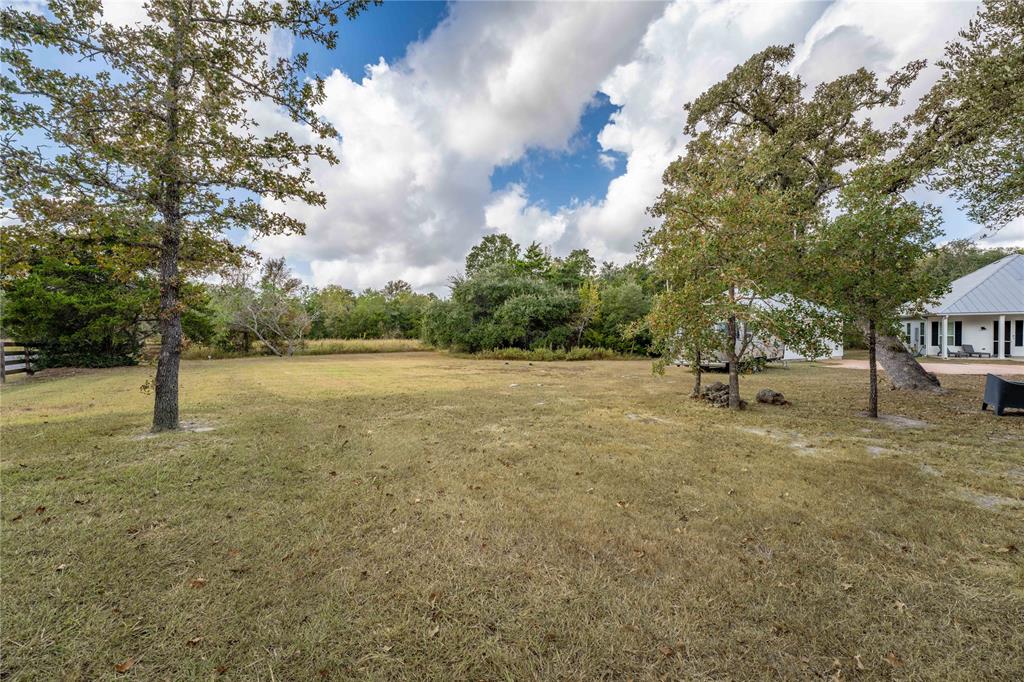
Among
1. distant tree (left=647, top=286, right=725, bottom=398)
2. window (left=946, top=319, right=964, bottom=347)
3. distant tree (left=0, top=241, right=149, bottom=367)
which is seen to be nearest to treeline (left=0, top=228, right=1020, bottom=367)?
distant tree (left=0, top=241, right=149, bottom=367)

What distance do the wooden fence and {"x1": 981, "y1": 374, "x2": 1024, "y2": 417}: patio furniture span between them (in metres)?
24.4

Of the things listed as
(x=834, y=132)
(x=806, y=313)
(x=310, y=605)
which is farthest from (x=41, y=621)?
(x=834, y=132)

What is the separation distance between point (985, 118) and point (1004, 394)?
5705 mm

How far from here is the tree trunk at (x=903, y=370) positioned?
10141mm

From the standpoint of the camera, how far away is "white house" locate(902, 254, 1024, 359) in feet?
62.8

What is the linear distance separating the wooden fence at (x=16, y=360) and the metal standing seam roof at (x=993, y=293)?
35.8 meters

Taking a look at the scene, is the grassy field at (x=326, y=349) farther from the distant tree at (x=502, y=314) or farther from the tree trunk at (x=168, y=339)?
the tree trunk at (x=168, y=339)

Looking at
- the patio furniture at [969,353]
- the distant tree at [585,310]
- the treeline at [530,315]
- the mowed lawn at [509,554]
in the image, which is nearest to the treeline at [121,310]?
the mowed lawn at [509,554]

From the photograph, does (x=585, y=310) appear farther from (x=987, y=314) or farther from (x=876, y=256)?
(x=987, y=314)

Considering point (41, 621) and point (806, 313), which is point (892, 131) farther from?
point (41, 621)

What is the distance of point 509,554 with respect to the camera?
290 cm

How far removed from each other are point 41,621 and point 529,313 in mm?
21727

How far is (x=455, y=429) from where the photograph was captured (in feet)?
21.1

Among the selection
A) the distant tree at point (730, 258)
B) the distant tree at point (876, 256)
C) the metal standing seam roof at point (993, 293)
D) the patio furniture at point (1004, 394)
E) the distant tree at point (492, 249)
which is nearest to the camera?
the distant tree at point (876, 256)
